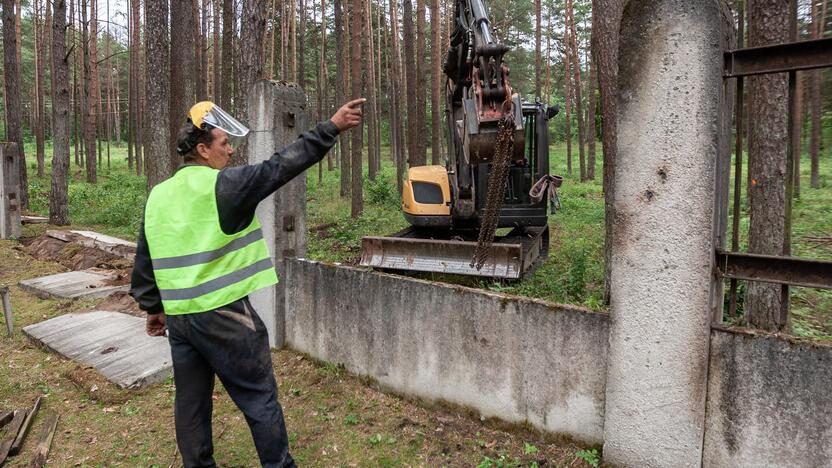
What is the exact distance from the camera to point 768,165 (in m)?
5.01

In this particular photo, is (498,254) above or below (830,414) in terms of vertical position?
above

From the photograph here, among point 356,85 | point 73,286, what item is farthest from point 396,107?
point 73,286

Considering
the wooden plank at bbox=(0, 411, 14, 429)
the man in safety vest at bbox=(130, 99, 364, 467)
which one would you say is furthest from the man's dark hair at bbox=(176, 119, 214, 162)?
the wooden plank at bbox=(0, 411, 14, 429)

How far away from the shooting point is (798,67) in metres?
2.84

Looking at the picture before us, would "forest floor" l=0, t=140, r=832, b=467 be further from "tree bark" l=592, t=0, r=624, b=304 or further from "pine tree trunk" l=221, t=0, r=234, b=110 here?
"pine tree trunk" l=221, t=0, r=234, b=110

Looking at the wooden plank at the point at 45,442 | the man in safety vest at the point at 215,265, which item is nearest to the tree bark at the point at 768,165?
the man in safety vest at the point at 215,265

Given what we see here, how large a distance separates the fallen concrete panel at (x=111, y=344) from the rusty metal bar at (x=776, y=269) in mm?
4747

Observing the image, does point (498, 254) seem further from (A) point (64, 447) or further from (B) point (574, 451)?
(A) point (64, 447)

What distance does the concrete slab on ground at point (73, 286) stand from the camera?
778 centimetres

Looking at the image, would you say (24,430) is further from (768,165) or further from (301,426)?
(768,165)

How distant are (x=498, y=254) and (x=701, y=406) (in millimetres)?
3614

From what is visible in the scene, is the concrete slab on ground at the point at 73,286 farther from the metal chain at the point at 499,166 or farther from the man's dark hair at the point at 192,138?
the man's dark hair at the point at 192,138

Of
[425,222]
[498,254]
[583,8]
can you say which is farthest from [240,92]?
[583,8]

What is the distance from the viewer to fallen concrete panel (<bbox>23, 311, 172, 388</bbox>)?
508cm
